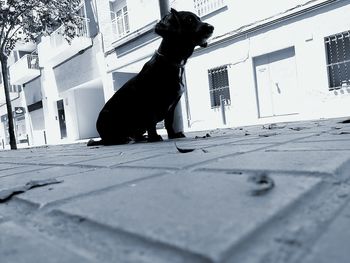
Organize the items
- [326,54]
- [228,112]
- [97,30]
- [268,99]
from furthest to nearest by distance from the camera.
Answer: [97,30] → [228,112] → [268,99] → [326,54]

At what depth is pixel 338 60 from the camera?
7.83m

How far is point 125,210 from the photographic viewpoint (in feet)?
2.42

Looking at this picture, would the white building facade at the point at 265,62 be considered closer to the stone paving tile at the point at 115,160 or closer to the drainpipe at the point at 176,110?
the drainpipe at the point at 176,110

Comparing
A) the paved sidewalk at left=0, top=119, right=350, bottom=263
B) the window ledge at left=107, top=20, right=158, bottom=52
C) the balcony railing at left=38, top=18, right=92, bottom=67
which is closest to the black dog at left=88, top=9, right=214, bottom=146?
the paved sidewalk at left=0, top=119, right=350, bottom=263

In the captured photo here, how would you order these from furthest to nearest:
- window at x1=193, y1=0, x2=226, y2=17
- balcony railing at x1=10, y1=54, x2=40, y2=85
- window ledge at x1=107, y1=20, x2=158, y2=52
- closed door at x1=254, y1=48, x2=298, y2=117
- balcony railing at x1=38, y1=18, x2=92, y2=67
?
balcony railing at x1=10, y1=54, x2=40, y2=85 < balcony railing at x1=38, y1=18, x2=92, y2=67 < window ledge at x1=107, y1=20, x2=158, y2=52 < window at x1=193, y1=0, x2=226, y2=17 < closed door at x1=254, y1=48, x2=298, y2=117

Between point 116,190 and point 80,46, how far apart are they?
1463cm

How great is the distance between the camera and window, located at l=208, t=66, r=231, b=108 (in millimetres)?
10117

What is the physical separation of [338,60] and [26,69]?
16.2 meters

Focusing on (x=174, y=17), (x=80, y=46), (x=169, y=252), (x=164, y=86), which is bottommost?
(x=169, y=252)

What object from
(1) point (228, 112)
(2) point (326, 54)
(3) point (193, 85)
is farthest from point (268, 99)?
(3) point (193, 85)

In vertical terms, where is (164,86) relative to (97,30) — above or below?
below

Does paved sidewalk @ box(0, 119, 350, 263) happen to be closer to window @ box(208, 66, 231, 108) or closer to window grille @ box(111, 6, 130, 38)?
window @ box(208, 66, 231, 108)

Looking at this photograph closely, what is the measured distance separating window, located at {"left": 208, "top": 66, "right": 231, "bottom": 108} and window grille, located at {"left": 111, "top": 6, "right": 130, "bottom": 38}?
4.61m

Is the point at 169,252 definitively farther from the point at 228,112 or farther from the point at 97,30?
the point at 97,30
